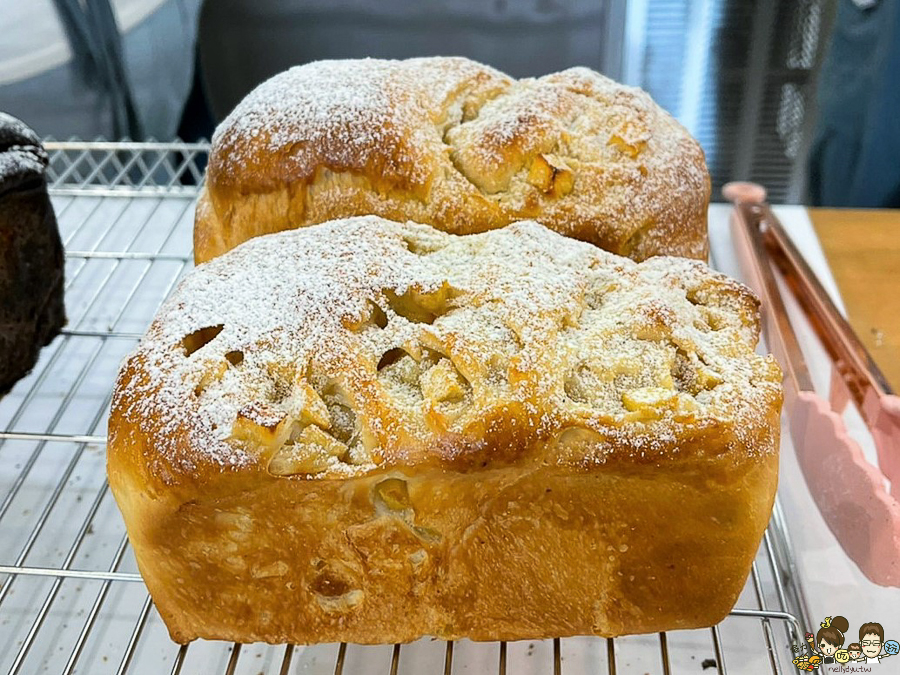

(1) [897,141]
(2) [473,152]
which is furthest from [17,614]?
(1) [897,141]

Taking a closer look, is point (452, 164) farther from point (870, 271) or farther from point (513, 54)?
point (513, 54)

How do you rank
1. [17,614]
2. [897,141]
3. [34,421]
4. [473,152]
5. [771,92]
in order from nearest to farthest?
[17,614] → [473,152] → [34,421] → [897,141] → [771,92]

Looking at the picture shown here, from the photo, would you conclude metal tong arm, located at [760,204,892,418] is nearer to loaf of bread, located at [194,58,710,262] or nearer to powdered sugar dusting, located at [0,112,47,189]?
loaf of bread, located at [194,58,710,262]

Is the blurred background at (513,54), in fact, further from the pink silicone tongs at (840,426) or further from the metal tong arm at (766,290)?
the pink silicone tongs at (840,426)

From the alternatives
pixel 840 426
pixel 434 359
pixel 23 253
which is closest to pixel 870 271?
pixel 840 426

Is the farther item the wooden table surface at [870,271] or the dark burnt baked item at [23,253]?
the wooden table surface at [870,271]

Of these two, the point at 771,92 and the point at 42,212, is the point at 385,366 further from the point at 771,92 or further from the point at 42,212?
the point at 771,92

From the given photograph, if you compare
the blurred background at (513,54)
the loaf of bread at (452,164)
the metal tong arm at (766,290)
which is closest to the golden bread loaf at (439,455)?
the loaf of bread at (452,164)
